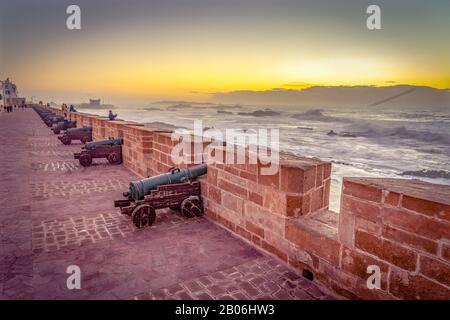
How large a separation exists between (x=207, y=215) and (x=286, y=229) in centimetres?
189

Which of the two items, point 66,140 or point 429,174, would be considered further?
point 429,174

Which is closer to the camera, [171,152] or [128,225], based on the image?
[128,225]

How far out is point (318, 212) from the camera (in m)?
3.95

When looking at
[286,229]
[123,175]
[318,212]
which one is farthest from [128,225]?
[123,175]

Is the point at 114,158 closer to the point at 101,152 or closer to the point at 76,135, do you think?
the point at 101,152

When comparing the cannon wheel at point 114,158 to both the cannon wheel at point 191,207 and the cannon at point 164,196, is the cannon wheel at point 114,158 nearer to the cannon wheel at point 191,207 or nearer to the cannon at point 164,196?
the cannon at point 164,196

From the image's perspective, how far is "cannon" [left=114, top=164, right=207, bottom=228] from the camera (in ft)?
15.7

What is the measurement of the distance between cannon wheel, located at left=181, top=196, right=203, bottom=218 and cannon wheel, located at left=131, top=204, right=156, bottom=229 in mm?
563

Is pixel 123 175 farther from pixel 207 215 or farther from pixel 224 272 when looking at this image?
pixel 224 272

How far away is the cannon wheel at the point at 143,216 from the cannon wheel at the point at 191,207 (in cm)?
56

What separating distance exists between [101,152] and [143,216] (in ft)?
19.2

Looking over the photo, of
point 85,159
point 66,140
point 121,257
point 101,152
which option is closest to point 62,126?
point 66,140

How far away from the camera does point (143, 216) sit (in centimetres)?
474
